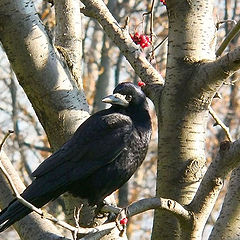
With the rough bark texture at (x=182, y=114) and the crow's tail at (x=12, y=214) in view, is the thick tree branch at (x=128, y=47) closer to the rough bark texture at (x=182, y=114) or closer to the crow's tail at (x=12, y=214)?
the rough bark texture at (x=182, y=114)

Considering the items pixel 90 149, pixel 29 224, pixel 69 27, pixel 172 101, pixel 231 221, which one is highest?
pixel 69 27

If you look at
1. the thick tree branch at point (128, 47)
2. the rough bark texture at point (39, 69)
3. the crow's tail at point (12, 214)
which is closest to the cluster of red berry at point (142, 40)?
the thick tree branch at point (128, 47)

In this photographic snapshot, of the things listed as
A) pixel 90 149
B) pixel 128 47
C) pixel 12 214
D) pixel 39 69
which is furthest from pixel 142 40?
pixel 12 214

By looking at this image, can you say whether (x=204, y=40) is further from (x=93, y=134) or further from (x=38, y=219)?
(x=38, y=219)

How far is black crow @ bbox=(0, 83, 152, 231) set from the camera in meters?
5.16

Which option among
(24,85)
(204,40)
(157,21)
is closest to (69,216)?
(24,85)

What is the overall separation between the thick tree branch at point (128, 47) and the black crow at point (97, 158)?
0.28 metres

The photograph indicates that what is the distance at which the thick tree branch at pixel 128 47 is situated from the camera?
5215 millimetres

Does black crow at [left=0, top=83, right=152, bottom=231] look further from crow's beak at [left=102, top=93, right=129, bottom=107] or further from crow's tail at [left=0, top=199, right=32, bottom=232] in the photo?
crow's tail at [left=0, top=199, right=32, bottom=232]

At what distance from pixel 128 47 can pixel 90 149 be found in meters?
→ 0.71

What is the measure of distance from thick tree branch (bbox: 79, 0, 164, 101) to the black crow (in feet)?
0.92

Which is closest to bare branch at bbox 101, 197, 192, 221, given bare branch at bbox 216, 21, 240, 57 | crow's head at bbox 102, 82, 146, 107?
bare branch at bbox 216, 21, 240, 57

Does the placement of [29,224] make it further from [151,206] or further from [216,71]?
[216,71]

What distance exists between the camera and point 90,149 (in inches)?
211
